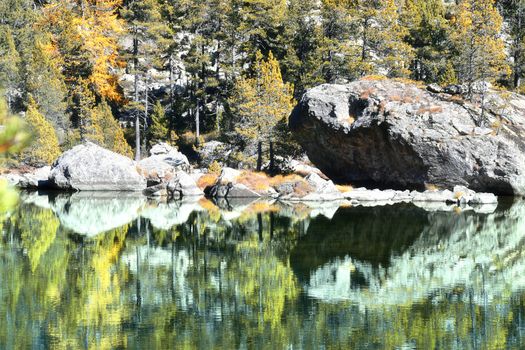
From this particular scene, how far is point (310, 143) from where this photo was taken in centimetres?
5781

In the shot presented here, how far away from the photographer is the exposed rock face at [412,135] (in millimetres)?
50050

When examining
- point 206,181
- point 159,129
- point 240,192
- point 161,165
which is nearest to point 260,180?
point 240,192

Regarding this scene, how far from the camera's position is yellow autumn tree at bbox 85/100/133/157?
67.0 metres

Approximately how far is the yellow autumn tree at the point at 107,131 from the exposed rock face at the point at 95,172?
7.96 metres

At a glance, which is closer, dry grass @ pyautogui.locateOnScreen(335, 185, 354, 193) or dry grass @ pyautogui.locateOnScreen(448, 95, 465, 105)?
dry grass @ pyautogui.locateOnScreen(335, 185, 354, 193)

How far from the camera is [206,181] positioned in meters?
57.9

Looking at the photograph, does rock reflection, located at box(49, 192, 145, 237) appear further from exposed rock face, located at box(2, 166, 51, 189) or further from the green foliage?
the green foliage

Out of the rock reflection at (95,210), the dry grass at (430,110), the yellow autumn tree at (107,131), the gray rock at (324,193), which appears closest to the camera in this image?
the rock reflection at (95,210)

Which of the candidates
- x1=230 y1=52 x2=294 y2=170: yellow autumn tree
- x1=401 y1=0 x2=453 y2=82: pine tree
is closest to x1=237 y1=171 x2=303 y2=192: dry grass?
x1=230 y1=52 x2=294 y2=170: yellow autumn tree

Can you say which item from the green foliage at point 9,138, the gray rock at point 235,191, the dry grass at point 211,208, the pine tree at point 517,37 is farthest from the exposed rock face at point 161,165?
the green foliage at point 9,138

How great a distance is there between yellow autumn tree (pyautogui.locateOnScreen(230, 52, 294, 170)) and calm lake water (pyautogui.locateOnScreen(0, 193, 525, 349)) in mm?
16993

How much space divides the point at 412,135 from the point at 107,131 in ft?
104

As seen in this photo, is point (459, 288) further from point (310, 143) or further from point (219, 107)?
point (219, 107)

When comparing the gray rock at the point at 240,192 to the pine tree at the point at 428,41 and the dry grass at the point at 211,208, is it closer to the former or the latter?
the dry grass at the point at 211,208
